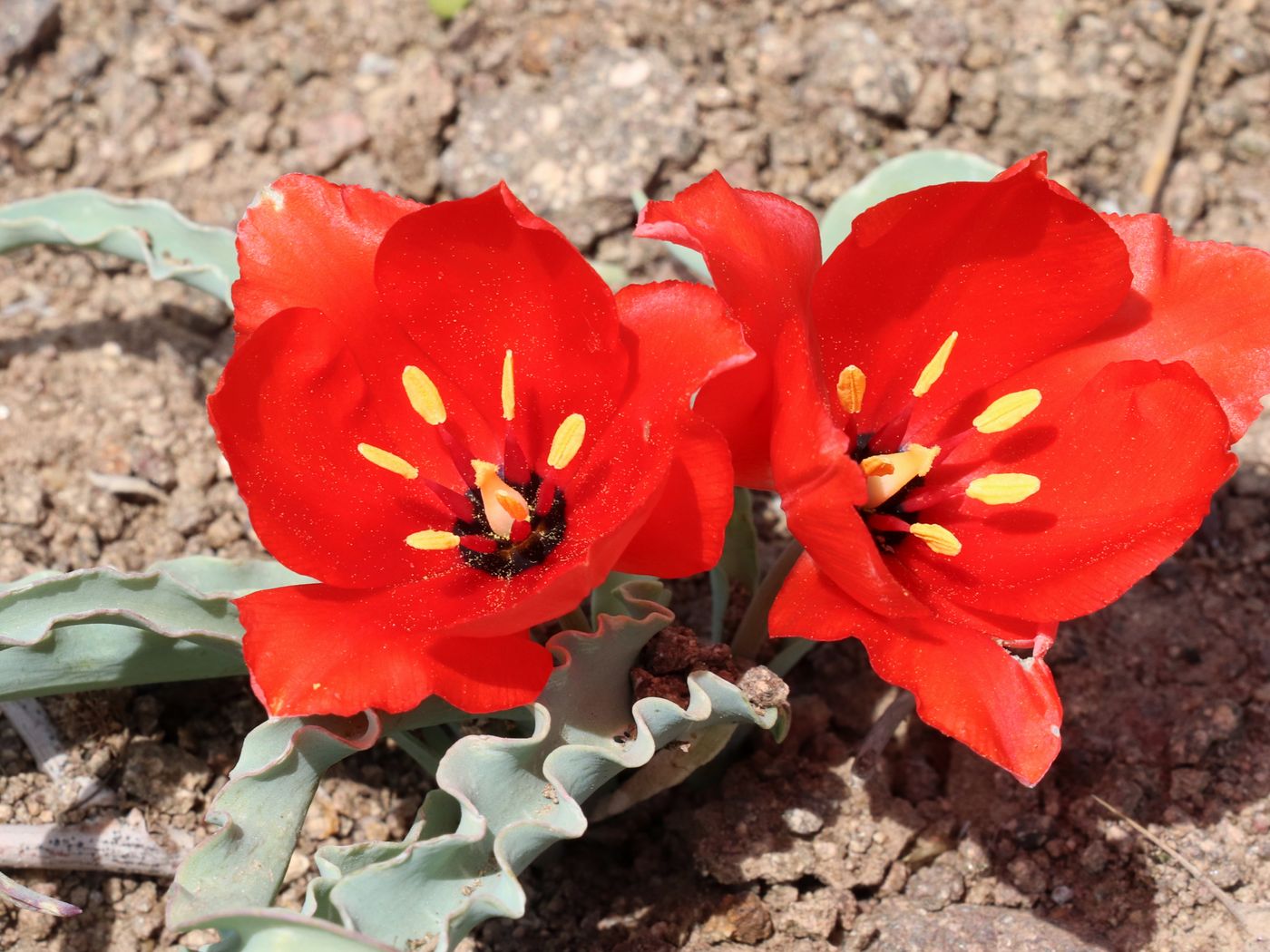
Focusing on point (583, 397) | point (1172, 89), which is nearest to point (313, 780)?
point (583, 397)

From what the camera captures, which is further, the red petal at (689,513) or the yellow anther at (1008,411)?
the yellow anther at (1008,411)

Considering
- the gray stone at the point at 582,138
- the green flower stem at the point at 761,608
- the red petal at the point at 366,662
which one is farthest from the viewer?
the gray stone at the point at 582,138

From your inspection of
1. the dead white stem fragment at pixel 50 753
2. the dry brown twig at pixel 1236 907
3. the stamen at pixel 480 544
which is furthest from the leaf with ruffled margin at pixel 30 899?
the dry brown twig at pixel 1236 907

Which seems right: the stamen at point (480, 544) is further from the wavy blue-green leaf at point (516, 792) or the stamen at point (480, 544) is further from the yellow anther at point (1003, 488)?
the yellow anther at point (1003, 488)

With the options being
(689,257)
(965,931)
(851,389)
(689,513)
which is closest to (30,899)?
(689,513)

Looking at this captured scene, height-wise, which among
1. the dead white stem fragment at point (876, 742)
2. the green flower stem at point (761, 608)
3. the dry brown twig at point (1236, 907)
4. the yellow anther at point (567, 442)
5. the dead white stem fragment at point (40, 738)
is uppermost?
the yellow anther at point (567, 442)

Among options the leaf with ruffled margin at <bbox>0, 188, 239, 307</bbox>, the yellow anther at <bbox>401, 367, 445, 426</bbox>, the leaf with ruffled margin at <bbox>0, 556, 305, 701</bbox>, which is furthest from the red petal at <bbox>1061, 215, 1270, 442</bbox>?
the leaf with ruffled margin at <bbox>0, 188, 239, 307</bbox>

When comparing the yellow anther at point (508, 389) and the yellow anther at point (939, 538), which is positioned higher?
the yellow anther at point (508, 389)

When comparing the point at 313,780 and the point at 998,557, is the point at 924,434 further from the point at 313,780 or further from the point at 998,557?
the point at 313,780
